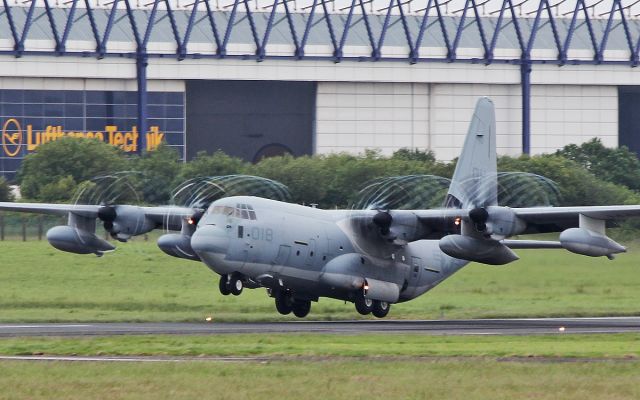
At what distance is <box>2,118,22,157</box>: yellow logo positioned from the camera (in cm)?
9062

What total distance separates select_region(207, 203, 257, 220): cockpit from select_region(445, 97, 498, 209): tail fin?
7215mm

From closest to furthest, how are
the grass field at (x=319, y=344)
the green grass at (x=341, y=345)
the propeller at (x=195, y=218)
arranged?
the grass field at (x=319, y=344), the green grass at (x=341, y=345), the propeller at (x=195, y=218)

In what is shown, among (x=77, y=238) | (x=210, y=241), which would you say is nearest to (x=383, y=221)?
(x=210, y=241)

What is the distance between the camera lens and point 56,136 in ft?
302

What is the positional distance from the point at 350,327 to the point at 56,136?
5883 cm

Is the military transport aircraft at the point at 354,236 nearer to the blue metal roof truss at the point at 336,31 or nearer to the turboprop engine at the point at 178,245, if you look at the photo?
the turboprop engine at the point at 178,245

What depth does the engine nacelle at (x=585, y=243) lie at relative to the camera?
122ft

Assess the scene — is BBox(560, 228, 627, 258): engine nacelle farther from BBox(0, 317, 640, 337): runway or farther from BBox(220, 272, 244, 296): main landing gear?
BBox(220, 272, 244, 296): main landing gear

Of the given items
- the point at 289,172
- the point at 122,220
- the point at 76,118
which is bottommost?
the point at 122,220

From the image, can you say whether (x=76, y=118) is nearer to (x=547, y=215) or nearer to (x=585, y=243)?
(x=547, y=215)

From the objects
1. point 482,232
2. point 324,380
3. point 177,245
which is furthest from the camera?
point 177,245

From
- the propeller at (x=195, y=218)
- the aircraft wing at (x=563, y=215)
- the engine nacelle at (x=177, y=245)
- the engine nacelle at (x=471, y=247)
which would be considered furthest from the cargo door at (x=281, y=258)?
the aircraft wing at (x=563, y=215)

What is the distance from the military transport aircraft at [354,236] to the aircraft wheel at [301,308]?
46mm

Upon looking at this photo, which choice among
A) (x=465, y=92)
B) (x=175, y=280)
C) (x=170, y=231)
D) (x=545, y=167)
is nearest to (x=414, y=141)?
(x=465, y=92)
